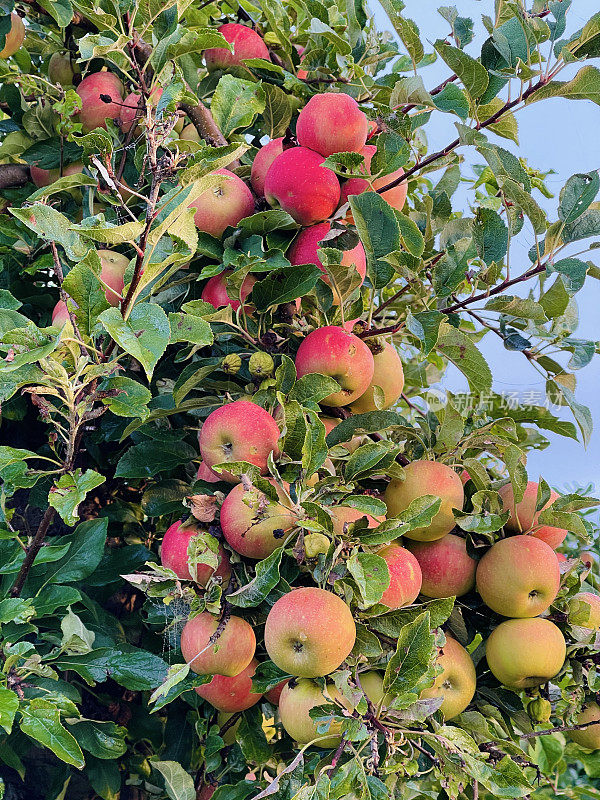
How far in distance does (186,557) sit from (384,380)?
1.19 feet

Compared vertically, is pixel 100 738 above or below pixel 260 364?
below

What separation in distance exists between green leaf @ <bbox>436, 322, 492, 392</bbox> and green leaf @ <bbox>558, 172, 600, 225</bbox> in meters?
0.18

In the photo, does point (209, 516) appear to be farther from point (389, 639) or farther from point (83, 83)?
point (83, 83)

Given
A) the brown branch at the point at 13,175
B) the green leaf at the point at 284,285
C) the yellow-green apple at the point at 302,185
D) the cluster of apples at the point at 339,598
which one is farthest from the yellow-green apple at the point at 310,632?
the brown branch at the point at 13,175

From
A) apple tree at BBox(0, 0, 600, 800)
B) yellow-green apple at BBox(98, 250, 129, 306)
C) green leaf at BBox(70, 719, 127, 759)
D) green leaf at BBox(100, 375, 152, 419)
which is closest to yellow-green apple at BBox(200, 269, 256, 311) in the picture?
apple tree at BBox(0, 0, 600, 800)

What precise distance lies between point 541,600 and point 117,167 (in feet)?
2.77

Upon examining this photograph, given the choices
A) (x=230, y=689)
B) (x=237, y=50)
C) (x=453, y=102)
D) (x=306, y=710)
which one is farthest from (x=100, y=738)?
(x=237, y=50)

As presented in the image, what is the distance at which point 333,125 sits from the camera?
88cm

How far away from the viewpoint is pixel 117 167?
108cm

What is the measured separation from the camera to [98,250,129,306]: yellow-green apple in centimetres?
86

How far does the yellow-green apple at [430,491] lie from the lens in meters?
0.84

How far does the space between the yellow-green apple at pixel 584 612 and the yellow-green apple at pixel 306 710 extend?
1.09 feet

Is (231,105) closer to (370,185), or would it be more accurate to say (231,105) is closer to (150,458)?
(370,185)

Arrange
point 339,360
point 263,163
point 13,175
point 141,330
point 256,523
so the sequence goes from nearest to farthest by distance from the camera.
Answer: point 141,330 < point 256,523 < point 339,360 < point 263,163 < point 13,175
